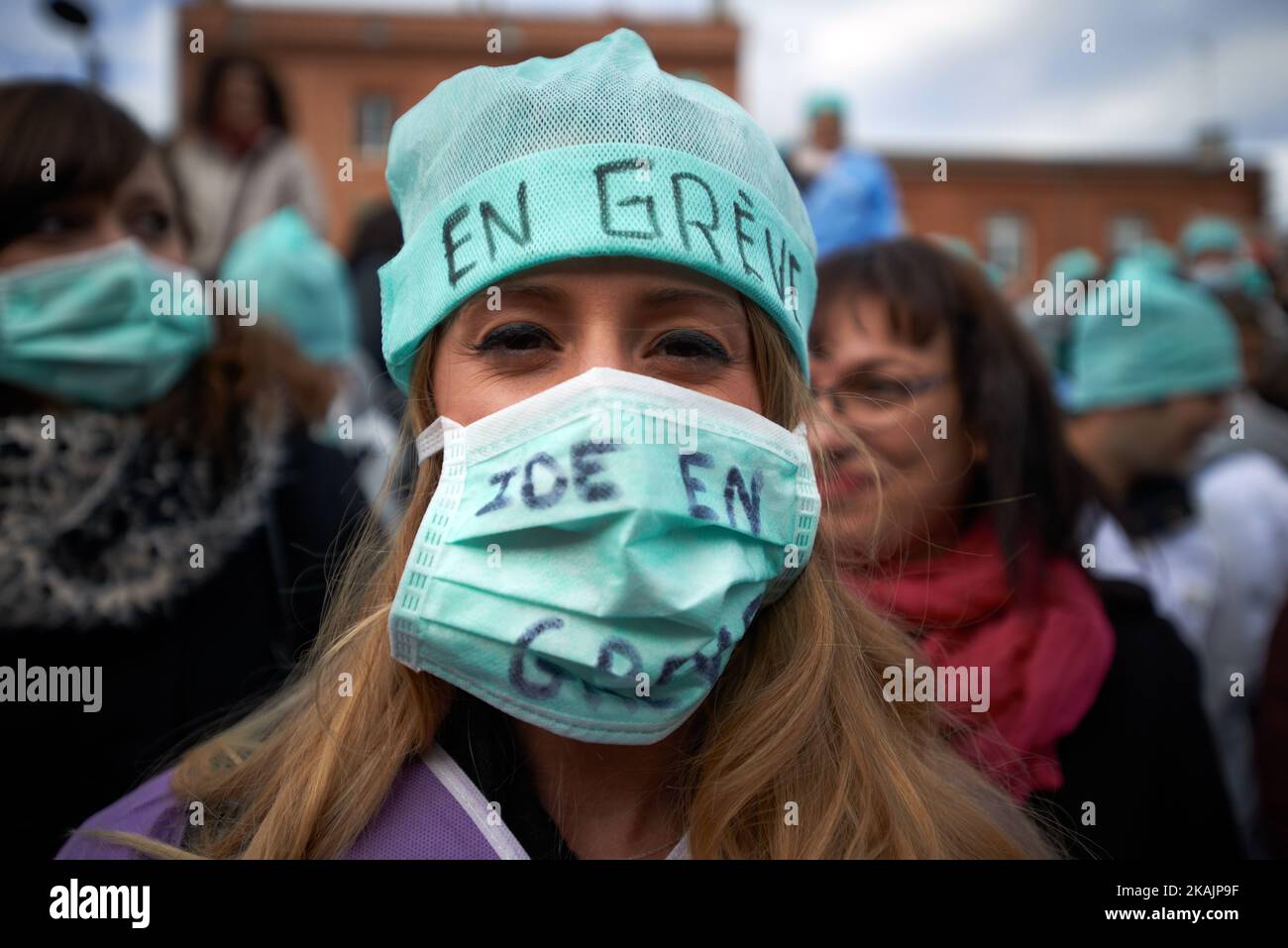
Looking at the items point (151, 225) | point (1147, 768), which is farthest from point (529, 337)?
point (1147, 768)

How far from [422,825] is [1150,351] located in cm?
369

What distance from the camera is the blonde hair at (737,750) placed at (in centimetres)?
155

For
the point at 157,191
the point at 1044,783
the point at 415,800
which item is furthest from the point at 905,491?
the point at 157,191

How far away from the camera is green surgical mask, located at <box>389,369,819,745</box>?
1.43 m

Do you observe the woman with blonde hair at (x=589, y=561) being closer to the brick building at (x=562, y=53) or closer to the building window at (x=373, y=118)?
the brick building at (x=562, y=53)

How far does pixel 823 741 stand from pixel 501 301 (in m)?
0.92

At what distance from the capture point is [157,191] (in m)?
2.57

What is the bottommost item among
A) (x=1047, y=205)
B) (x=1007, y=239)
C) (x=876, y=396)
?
(x=876, y=396)

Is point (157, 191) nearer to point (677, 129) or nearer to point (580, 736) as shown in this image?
point (677, 129)

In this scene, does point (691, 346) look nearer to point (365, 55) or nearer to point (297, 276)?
point (297, 276)

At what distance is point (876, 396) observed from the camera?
2369 millimetres

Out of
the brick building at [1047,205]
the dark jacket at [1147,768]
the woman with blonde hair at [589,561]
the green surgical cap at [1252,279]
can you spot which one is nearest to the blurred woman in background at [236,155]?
the woman with blonde hair at [589,561]

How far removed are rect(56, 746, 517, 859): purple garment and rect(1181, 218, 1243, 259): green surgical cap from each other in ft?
27.7

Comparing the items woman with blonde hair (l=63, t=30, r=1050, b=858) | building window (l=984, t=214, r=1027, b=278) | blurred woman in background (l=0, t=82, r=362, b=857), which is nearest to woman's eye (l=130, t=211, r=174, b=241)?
blurred woman in background (l=0, t=82, r=362, b=857)
